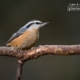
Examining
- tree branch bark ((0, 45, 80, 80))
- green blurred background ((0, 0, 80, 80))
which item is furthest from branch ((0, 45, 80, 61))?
green blurred background ((0, 0, 80, 80))

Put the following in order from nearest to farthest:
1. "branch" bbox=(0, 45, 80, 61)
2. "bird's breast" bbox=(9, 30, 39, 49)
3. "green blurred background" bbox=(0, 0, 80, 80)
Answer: "branch" bbox=(0, 45, 80, 61) → "bird's breast" bbox=(9, 30, 39, 49) → "green blurred background" bbox=(0, 0, 80, 80)

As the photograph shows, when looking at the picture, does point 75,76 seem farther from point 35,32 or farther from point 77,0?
point 35,32

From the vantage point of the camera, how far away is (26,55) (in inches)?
84.3

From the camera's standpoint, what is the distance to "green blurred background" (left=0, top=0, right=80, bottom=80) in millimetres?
4074

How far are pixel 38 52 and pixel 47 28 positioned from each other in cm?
218

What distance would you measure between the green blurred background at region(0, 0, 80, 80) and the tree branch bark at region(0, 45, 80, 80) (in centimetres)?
A: 190

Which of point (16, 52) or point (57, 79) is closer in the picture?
point (16, 52)

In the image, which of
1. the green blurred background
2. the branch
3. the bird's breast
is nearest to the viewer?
the branch

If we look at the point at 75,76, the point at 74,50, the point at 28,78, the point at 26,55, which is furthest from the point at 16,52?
the point at 75,76

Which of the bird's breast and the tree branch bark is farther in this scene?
the bird's breast

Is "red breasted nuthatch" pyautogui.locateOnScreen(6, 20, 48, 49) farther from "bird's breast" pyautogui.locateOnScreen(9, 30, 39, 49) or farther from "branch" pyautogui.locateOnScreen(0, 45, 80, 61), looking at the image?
"branch" pyautogui.locateOnScreen(0, 45, 80, 61)

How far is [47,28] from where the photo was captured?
4.26m

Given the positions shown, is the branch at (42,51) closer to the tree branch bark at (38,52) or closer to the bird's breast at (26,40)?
the tree branch bark at (38,52)

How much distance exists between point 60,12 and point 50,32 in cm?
32
